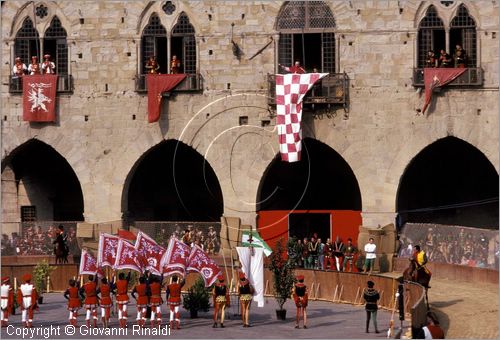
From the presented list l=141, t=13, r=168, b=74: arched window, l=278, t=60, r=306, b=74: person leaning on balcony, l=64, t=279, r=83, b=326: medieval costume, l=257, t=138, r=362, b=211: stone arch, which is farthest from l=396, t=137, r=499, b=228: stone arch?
l=64, t=279, r=83, b=326: medieval costume

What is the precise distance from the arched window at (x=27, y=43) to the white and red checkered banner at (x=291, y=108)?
9265 millimetres

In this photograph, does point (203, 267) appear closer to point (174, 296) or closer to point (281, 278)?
point (174, 296)

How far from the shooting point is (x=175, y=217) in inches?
2402

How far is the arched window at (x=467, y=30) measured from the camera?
174ft

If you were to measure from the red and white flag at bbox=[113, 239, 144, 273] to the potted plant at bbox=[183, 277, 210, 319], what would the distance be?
1.61m

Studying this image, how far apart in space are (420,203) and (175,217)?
992 cm

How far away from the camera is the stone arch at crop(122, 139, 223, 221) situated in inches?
2362

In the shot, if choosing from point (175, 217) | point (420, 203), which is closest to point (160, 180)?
point (175, 217)

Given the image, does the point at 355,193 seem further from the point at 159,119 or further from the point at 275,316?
the point at 275,316

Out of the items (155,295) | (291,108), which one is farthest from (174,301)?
(291,108)

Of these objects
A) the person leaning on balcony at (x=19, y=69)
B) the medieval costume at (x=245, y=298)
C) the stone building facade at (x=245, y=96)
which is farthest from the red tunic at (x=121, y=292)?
the person leaning on balcony at (x=19, y=69)

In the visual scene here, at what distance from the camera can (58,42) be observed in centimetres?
5638

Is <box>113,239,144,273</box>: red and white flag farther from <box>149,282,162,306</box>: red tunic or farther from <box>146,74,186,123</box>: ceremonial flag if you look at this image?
<box>146,74,186,123</box>: ceremonial flag

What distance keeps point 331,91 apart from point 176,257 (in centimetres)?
1282
